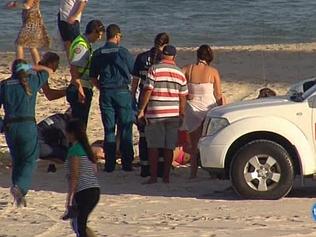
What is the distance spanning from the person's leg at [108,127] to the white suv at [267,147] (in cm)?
171

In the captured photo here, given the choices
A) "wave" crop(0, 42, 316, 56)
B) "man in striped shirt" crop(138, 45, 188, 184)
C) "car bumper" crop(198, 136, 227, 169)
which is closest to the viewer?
"car bumper" crop(198, 136, 227, 169)

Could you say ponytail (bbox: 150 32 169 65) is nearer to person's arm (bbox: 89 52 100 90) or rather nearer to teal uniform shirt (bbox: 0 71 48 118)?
person's arm (bbox: 89 52 100 90)

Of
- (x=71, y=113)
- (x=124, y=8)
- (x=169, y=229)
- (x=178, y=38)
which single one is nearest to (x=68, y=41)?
(x=71, y=113)

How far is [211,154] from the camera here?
13.0 meters

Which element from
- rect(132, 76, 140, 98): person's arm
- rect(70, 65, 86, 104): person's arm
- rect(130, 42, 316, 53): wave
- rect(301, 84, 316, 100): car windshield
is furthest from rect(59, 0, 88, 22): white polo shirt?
rect(130, 42, 316, 53): wave

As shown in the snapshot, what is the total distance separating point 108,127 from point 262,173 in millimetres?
2346

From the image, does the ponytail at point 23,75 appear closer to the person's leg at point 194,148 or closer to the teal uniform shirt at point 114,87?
the teal uniform shirt at point 114,87

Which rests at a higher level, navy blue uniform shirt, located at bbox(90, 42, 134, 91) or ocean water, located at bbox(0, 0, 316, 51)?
ocean water, located at bbox(0, 0, 316, 51)

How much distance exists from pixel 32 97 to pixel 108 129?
233 cm

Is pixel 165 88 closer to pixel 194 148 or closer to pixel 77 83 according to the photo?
pixel 194 148

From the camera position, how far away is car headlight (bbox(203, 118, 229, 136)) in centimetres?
1307

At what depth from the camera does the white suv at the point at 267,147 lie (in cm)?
1276

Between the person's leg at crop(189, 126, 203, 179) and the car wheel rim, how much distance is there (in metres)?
1.36

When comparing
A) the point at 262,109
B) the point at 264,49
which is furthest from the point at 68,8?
the point at 264,49
